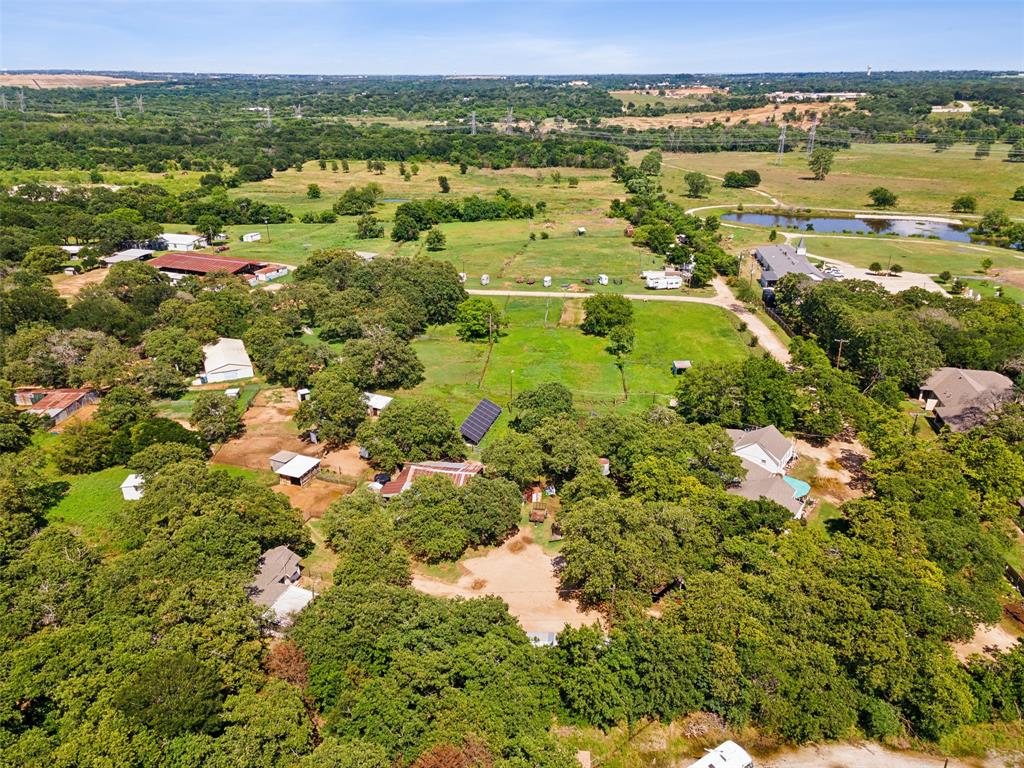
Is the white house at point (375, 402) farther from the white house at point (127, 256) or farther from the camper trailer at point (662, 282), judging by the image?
the white house at point (127, 256)

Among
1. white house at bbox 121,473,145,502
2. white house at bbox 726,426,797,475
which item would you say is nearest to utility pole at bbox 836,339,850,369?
white house at bbox 726,426,797,475

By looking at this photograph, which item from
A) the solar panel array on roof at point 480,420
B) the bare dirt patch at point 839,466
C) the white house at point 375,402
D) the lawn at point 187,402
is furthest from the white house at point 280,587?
the bare dirt patch at point 839,466

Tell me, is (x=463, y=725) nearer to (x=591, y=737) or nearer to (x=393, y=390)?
(x=591, y=737)

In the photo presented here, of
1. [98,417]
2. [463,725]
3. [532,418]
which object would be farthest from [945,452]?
[98,417]

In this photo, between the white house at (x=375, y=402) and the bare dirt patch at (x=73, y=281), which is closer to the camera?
the white house at (x=375, y=402)

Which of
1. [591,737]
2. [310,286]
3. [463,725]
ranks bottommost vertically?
[591,737]

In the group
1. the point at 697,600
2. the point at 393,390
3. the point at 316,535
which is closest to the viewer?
the point at 697,600

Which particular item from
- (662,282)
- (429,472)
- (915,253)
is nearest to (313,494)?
(429,472)
